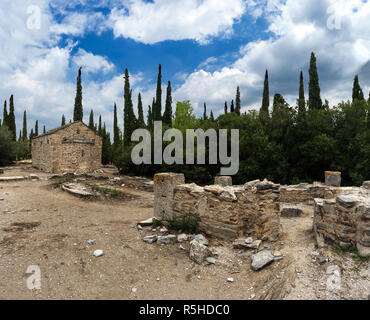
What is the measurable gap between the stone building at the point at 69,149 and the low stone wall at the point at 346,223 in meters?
20.0

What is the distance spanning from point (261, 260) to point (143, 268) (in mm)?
2363

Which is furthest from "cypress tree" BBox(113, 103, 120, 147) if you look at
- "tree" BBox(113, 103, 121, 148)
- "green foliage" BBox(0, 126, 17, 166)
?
"green foliage" BBox(0, 126, 17, 166)

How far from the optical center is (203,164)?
17.9m

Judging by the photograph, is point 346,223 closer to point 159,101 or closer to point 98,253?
point 98,253

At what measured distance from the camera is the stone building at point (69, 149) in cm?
1917

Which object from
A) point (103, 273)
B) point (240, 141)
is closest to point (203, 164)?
point (240, 141)

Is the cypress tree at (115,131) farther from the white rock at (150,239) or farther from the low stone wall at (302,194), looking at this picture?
the white rock at (150,239)

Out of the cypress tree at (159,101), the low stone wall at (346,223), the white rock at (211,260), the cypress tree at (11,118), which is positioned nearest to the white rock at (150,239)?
the white rock at (211,260)

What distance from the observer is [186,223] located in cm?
593

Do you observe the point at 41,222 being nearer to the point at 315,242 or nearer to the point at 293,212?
the point at 315,242

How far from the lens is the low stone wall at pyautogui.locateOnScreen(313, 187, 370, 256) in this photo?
407cm

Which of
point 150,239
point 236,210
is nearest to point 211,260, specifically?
point 236,210

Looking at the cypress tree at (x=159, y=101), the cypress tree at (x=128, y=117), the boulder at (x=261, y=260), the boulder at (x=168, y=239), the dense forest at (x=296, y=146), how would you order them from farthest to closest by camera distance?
the cypress tree at (x=159, y=101), the cypress tree at (x=128, y=117), the dense forest at (x=296, y=146), the boulder at (x=168, y=239), the boulder at (x=261, y=260)
